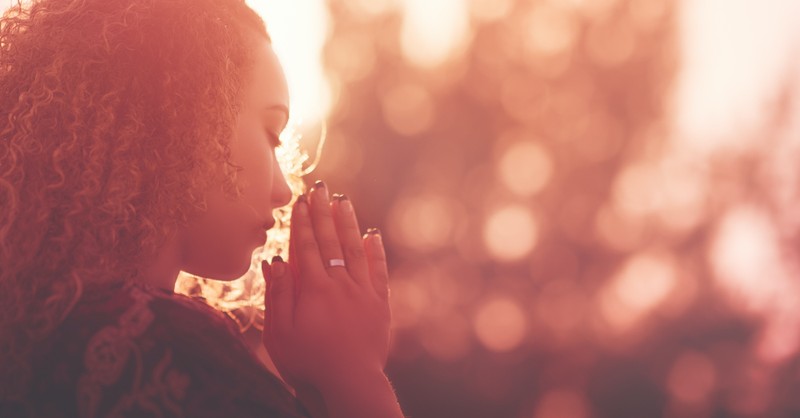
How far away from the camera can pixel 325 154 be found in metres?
9.34

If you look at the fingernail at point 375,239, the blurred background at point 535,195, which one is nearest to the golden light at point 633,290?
the blurred background at point 535,195

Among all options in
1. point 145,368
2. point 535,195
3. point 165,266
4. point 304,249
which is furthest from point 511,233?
point 145,368

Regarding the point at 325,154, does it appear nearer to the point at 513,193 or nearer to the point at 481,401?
the point at 513,193

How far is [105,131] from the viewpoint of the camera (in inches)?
70.4

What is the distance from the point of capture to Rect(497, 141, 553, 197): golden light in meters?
11.3

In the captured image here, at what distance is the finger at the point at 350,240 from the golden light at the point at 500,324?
31.7ft

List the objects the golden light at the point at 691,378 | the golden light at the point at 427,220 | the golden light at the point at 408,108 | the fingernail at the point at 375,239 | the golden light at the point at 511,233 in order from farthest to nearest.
A: the golden light at the point at 691,378 < the golden light at the point at 511,233 < the golden light at the point at 408,108 < the golden light at the point at 427,220 < the fingernail at the point at 375,239

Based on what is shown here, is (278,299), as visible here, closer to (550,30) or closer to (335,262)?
(335,262)

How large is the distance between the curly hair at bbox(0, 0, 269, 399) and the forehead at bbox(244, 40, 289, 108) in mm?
50

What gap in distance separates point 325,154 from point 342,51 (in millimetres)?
2565

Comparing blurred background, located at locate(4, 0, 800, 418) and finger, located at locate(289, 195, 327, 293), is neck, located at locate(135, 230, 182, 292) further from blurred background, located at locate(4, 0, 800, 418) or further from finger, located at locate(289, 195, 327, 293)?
blurred background, located at locate(4, 0, 800, 418)

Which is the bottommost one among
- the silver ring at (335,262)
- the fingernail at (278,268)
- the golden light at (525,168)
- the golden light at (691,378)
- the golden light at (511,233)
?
the fingernail at (278,268)

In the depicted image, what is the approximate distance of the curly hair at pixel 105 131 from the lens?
1.68 m

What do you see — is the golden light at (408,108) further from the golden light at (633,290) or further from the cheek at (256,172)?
the cheek at (256,172)
